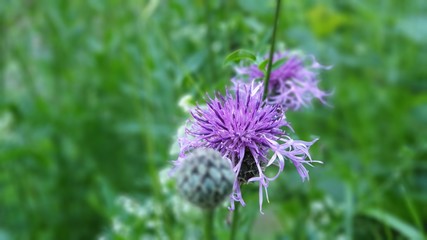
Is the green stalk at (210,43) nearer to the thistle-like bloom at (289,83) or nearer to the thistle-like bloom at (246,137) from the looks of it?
the thistle-like bloom at (289,83)

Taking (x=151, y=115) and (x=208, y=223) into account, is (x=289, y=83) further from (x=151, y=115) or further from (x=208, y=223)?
(x=151, y=115)

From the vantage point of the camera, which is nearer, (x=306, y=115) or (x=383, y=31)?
(x=306, y=115)

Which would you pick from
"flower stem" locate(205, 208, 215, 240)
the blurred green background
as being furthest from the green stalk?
"flower stem" locate(205, 208, 215, 240)

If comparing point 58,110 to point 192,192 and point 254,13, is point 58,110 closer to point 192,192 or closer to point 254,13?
point 254,13

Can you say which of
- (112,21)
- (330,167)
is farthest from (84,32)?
(330,167)

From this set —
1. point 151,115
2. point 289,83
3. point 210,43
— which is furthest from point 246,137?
point 151,115
